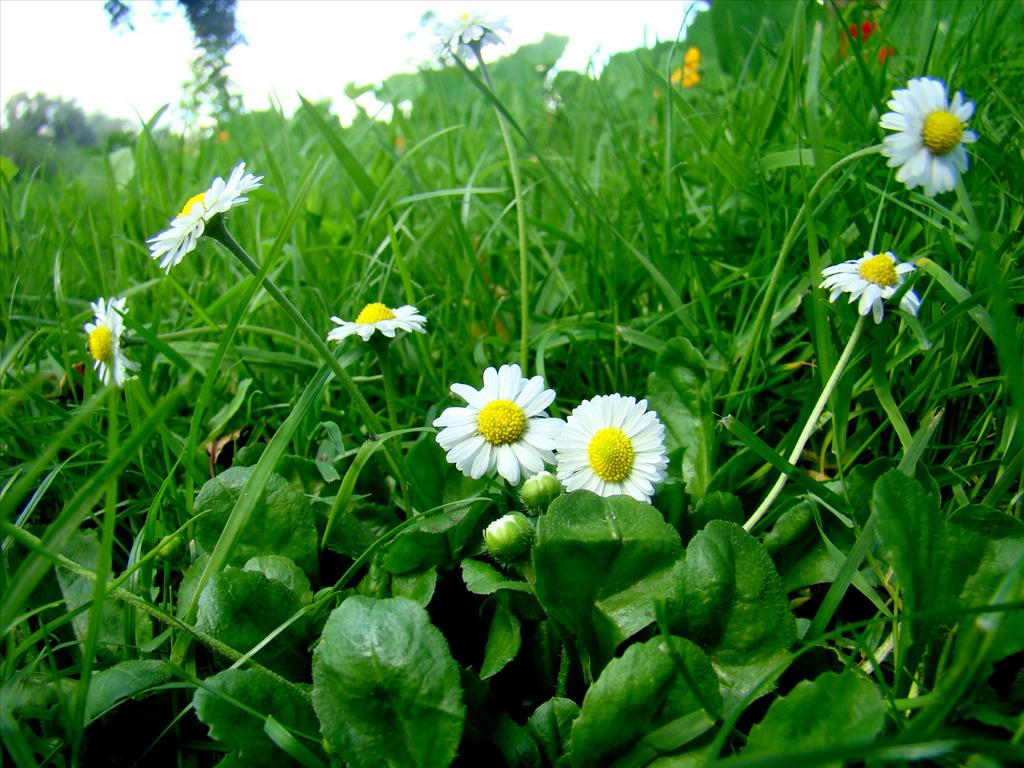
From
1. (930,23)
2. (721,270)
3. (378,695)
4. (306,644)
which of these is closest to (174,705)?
(306,644)

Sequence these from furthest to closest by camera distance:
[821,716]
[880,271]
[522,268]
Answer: [522,268]
[880,271]
[821,716]

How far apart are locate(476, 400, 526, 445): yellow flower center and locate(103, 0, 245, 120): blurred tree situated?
1.24m

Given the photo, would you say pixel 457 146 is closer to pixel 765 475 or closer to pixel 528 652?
pixel 765 475

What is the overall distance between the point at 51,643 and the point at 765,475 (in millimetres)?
1149

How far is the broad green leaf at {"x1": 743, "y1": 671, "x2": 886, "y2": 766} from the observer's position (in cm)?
77

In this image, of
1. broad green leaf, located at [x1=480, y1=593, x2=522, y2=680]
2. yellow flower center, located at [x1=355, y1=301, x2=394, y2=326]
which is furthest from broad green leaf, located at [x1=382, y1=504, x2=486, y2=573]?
yellow flower center, located at [x1=355, y1=301, x2=394, y2=326]

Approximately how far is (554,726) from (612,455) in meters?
0.36

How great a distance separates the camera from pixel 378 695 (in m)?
0.89

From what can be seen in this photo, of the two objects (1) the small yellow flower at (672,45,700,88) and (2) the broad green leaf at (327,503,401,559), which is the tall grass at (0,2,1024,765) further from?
(1) the small yellow flower at (672,45,700,88)

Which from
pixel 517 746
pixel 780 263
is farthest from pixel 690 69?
pixel 517 746

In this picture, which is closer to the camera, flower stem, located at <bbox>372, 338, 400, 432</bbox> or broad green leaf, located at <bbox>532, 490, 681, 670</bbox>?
broad green leaf, located at <bbox>532, 490, 681, 670</bbox>

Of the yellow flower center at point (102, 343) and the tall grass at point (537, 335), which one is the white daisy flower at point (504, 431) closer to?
the tall grass at point (537, 335)

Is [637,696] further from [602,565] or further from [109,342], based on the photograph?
[109,342]

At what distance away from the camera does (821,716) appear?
2.63 feet
